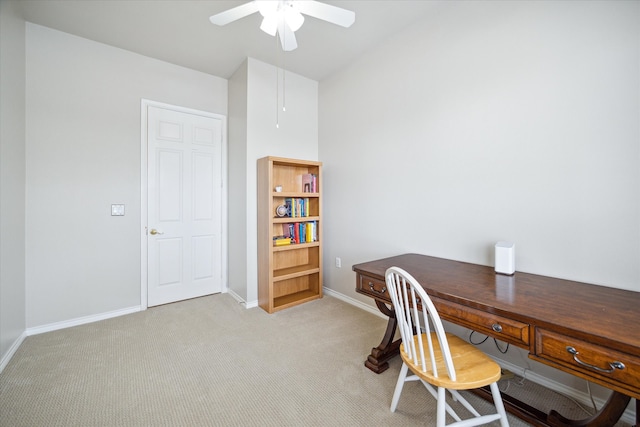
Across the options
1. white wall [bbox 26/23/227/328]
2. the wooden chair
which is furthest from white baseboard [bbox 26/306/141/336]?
the wooden chair

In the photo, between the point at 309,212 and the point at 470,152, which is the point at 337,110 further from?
the point at 470,152

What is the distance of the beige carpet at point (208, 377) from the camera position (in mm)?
1416

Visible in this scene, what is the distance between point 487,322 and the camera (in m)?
1.21

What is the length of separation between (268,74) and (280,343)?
9.26 feet

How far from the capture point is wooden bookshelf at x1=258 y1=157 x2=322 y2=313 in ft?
8.97

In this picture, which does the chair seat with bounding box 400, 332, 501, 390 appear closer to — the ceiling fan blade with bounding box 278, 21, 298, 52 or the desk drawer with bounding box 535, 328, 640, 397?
the desk drawer with bounding box 535, 328, 640, 397

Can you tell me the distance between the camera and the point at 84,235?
8.27 ft

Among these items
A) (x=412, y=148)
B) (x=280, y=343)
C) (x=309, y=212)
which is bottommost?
(x=280, y=343)

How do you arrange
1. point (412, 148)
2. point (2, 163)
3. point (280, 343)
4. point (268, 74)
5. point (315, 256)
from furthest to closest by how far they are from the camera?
1. point (315, 256)
2. point (268, 74)
3. point (412, 148)
4. point (280, 343)
5. point (2, 163)

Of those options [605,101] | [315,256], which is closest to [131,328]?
[315,256]

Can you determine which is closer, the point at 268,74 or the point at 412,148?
the point at 412,148

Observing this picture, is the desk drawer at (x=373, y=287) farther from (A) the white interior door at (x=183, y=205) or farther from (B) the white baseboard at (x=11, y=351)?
(B) the white baseboard at (x=11, y=351)

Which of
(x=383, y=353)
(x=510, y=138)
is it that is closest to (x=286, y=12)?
(x=510, y=138)

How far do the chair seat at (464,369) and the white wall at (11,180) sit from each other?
9.03 feet
